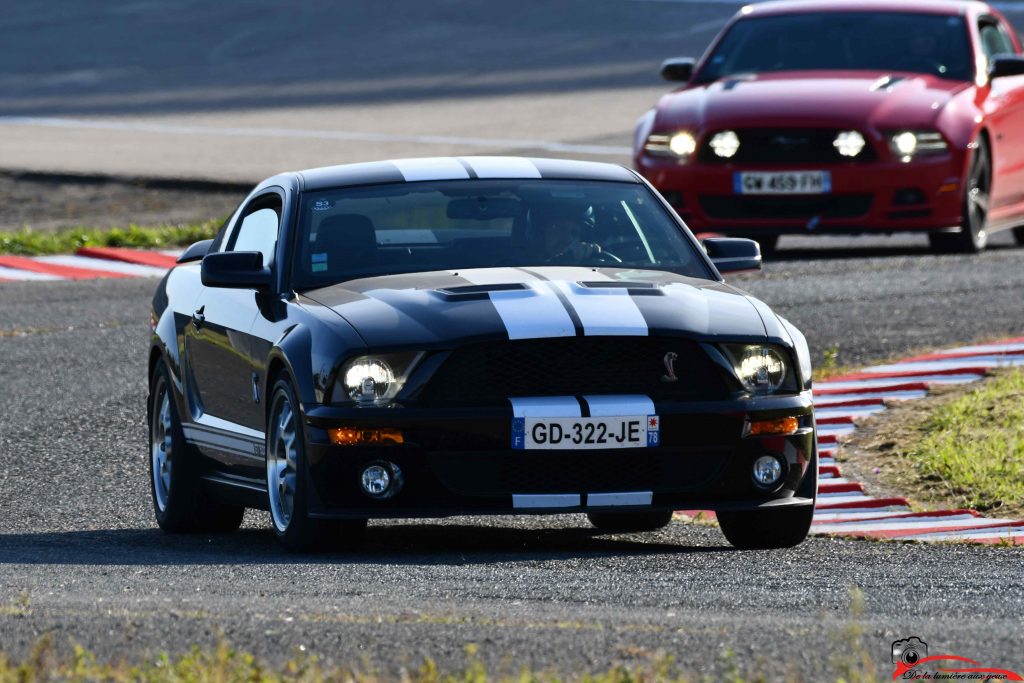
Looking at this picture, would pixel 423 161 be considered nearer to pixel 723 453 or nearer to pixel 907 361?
pixel 723 453

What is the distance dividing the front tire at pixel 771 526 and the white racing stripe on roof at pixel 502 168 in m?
1.60

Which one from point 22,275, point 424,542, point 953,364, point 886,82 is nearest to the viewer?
point 424,542

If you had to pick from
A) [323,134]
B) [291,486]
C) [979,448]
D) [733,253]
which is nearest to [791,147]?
[979,448]

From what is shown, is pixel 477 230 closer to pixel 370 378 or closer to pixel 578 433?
pixel 370 378

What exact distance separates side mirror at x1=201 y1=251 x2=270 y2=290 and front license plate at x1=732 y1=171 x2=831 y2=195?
795cm

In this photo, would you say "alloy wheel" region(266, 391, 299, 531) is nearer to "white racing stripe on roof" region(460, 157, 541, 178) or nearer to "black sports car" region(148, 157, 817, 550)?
"black sports car" region(148, 157, 817, 550)

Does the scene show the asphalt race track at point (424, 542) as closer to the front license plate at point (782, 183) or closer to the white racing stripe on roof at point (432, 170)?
the front license plate at point (782, 183)

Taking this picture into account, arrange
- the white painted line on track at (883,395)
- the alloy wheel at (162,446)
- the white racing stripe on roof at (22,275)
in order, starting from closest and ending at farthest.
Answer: the alloy wheel at (162,446) < the white painted line on track at (883,395) < the white racing stripe on roof at (22,275)

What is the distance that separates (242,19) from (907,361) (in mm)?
27509

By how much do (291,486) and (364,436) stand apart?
448 mm

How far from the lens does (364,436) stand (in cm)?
753

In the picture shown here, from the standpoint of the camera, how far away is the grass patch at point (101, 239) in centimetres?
1869

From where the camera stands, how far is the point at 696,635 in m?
5.51
